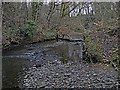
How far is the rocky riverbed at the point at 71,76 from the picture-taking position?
7.44 m

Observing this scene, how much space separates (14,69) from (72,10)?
51.9ft

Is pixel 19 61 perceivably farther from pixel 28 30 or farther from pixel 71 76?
pixel 28 30

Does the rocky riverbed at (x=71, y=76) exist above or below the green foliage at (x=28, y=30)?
below

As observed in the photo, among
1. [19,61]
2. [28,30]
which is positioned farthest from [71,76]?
[28,30]

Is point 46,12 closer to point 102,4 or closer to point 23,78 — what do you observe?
point 102,4

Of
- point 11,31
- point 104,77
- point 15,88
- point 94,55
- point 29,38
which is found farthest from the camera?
point 29,38

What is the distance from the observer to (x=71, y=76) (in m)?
8.38

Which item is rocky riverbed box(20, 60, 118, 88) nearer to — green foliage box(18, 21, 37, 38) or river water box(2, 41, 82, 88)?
river water box(2, 41, 82, 88)

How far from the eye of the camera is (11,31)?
54.7 feet

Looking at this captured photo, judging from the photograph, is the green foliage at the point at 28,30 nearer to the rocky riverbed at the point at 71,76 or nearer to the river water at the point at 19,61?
the river water at the point at 19,61

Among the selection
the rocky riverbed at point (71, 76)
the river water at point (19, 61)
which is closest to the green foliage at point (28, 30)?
the river water at point (19, 61)

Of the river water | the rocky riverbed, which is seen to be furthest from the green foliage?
the rocky riverbed

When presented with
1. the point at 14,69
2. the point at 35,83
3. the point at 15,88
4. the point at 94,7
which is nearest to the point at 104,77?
the point at 35,83

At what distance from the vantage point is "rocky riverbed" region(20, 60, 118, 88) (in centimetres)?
744
